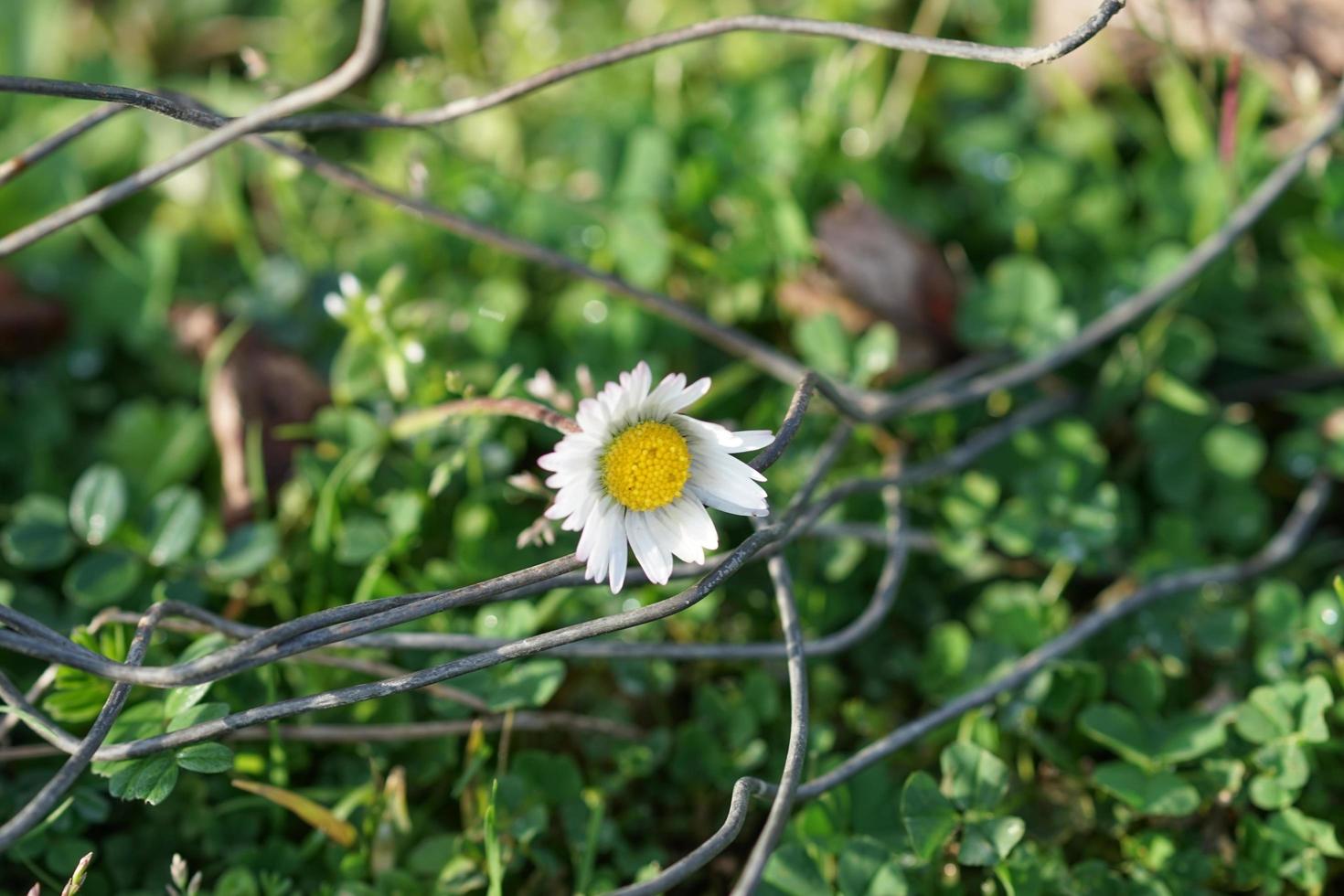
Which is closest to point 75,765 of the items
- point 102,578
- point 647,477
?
point 102,578

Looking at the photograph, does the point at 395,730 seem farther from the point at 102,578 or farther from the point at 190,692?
the point at 102,578

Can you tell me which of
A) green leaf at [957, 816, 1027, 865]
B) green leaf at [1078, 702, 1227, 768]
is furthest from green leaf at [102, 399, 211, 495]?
green leaf at [1078, 702, 1227, 768]

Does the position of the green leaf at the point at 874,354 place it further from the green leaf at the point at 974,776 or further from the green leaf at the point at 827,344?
the green leaf at the point at 974,776

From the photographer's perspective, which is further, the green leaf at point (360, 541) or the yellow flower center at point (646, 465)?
the green leaf at point (360, 541)

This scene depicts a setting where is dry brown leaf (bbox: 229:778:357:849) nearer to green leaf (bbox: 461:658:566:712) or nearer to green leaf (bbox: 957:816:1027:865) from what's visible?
green leaf (bbox: 461:658:566:712)

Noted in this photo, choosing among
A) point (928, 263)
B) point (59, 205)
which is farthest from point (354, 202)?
point (928, 263)

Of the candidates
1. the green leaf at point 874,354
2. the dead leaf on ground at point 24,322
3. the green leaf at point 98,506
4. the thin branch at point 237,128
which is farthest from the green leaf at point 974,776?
the dead leaf on ground at point 24,322
